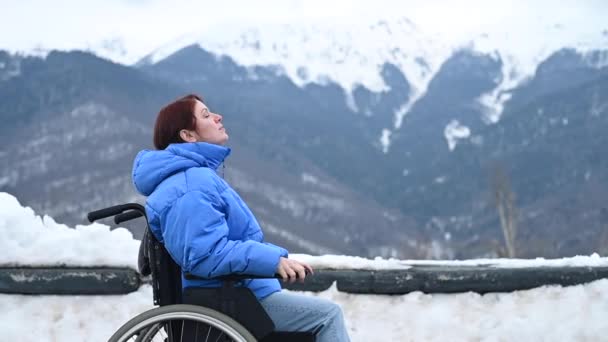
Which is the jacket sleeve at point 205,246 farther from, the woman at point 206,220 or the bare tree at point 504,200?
the bare tree at point 504,200

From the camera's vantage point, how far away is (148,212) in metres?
3.27

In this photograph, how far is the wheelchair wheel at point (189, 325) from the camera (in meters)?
3.19

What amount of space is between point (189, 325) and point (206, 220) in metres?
0.43

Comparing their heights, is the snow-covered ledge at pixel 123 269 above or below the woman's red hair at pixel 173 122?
below

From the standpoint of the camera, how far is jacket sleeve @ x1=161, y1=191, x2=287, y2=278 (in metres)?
3.13

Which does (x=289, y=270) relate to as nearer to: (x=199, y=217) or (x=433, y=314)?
(x=199, y=217)

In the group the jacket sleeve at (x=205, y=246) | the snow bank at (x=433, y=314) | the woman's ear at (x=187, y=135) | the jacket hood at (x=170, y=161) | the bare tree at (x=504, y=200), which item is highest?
the woman's ear at (x=187, y=135)

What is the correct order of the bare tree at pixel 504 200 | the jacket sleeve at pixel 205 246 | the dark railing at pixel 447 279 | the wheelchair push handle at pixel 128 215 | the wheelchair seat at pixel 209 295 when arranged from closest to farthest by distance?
the jacket sleeve at pixel 205 246
the wheelchair seat at pixel 209 295
the wheelchair push handle at pixel 128 215
the dark railing at pixel 447 279
the bare tree at pixel 504 200

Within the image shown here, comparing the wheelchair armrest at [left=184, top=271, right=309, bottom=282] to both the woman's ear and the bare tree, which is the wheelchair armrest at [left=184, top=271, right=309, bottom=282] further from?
Result: the bare tree

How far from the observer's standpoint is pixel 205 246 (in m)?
3.13

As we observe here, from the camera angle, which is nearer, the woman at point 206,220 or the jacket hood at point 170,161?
the woman at point 206,220

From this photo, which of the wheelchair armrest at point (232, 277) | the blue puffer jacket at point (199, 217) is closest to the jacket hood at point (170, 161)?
the blue puffer jacket at point (199, 217)

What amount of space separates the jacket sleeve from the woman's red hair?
0.43 metres

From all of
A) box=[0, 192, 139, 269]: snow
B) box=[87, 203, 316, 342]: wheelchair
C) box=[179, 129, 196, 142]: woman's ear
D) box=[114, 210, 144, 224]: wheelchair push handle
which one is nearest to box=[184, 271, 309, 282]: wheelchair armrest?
box=[87, 203, 316, 342]: wheelchair
